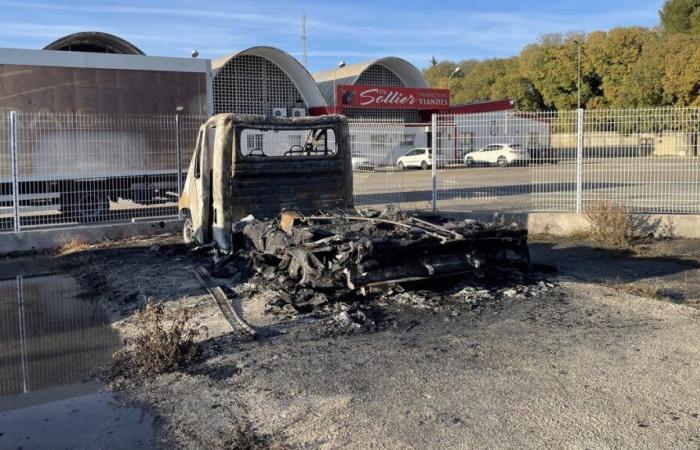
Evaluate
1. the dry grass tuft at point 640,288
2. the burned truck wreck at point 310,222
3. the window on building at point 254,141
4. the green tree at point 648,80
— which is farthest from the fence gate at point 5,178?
the green tree at point 648,80

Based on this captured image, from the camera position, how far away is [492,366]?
515 cm

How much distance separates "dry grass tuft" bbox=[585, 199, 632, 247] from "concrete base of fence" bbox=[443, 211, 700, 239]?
43 centimetres

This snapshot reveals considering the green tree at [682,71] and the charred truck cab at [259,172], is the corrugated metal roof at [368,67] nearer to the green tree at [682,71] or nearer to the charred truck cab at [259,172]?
the green tree at [682,71]

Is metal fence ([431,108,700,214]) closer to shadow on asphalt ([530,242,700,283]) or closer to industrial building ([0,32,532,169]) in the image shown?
industrial building ([0,32,532,169])

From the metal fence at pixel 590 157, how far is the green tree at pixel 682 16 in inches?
2008

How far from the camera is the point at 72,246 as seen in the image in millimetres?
11773

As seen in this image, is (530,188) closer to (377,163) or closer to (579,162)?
(579,162)

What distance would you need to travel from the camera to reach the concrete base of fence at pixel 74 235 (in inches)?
456

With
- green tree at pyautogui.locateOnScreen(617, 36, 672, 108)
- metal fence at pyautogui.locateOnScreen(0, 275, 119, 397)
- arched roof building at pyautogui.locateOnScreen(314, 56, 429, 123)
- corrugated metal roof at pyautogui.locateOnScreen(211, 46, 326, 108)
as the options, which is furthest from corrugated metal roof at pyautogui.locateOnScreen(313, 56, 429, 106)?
metal fence at pyautogui.locateOnScreen(0, 275, 119, 397)

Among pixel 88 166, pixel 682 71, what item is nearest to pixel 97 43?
pixel 88 166

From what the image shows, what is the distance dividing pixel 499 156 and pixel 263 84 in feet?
81.2

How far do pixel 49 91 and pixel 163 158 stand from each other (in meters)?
2.84

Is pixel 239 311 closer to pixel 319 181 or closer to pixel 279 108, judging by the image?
pixel 319 181

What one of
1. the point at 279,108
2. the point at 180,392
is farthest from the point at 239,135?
the point at 279,108
